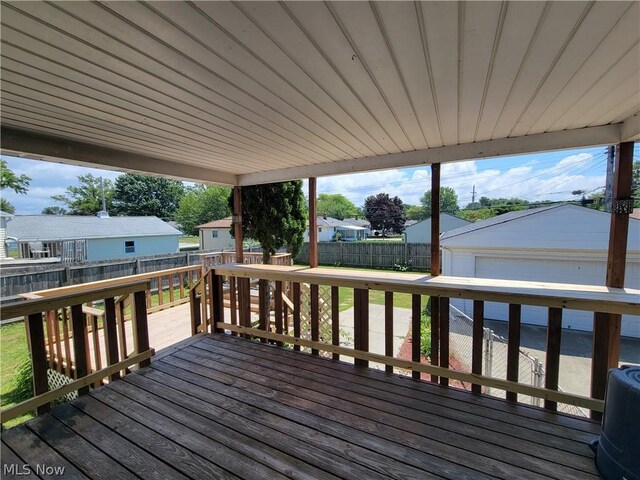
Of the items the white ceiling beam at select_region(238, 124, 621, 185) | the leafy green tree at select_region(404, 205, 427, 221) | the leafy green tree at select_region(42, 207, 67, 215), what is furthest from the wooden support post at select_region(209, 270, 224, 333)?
the leafy green tree at select_region(404, 205, 427, 221)

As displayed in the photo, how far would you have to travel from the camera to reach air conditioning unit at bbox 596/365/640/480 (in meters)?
1.24

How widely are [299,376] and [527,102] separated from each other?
2.78m

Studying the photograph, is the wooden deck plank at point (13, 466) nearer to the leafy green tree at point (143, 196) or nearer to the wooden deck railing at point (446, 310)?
the wooden deck railing at point (446, 310)

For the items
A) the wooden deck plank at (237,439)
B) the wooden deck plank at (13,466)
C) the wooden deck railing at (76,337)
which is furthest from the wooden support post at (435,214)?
the wooden deck plank at (13,466)

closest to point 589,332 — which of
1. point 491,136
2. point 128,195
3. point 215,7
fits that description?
point 491,136

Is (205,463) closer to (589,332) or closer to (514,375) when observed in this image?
(514,375)

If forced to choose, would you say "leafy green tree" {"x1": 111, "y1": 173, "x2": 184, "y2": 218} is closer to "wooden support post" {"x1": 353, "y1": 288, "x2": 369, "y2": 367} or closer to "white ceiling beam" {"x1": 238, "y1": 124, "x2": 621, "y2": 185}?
"white ceiling beam" {"x1": 238, "y1": 124, "x2": 621, "y2": 185}

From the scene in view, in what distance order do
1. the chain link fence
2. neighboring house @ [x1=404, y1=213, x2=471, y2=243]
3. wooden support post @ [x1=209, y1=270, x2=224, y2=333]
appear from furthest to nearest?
neighboring house @ [x1=404, y1=213, x2=471, y2=243] < wooden support post @ [x1=209, y1=270, x2=224, y2=333] < the chain link fence

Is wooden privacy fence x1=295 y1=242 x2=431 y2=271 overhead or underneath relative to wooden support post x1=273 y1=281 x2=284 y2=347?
underneath

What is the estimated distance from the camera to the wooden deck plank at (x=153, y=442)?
4.75 ft

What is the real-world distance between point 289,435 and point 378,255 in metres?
14.1

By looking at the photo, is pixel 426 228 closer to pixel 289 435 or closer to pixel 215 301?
pixel 215 301

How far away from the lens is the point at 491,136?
291 cm

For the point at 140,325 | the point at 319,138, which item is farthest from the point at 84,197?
the point at 319,138
